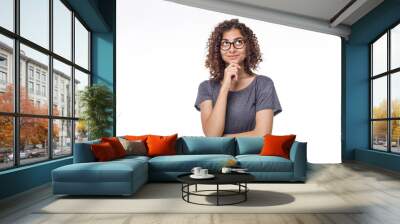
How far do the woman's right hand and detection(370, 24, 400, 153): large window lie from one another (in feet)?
10.6

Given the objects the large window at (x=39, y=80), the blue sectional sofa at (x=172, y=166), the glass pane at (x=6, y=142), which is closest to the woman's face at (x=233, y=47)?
the blue sectional sofa at (x=172, y=166)

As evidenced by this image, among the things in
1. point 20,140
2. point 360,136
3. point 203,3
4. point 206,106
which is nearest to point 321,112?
point 360,136

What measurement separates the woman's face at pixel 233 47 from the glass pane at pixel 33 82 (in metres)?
3.69

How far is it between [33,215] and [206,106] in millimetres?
4888

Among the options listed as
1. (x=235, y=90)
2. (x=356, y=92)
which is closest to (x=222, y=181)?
(x=235, y=90)

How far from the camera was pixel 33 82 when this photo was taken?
5668 millimetres

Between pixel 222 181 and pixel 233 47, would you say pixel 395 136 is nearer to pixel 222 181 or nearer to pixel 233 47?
pixel 233 47

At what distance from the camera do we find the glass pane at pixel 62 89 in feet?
21.4

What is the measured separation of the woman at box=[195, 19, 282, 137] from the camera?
803cm

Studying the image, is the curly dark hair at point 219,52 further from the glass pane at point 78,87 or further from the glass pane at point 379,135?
the glass pane at point 379,135

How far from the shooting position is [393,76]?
805cm

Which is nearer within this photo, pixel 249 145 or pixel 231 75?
pixel 249 145

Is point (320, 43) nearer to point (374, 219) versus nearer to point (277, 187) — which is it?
point (277, 187)

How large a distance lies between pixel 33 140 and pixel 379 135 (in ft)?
23.7
